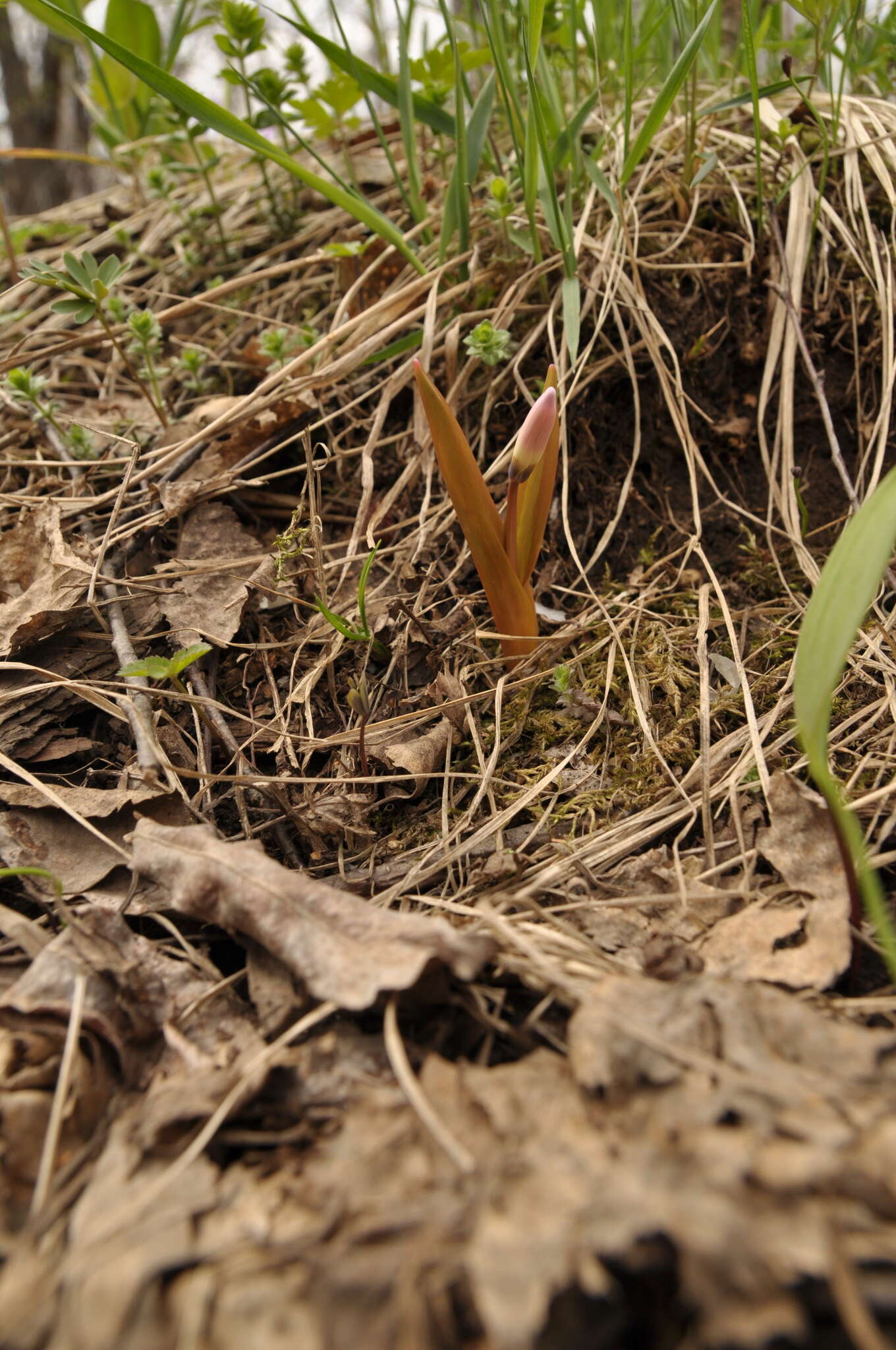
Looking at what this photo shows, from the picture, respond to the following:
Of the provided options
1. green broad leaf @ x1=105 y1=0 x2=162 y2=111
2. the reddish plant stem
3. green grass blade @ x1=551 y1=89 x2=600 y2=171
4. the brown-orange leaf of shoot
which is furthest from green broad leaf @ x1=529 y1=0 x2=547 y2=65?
green broad leaf @ x1=105 y1=0 x2=162 y2=111

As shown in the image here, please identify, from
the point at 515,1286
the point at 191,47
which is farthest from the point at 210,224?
the point at 191,47

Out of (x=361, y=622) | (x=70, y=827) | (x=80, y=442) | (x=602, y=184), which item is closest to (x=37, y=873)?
(x=70, y=827)

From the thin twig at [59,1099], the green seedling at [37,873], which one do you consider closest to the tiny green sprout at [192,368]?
the green seedling at [37,873]

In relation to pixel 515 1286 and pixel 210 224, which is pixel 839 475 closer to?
pixel 515 1286

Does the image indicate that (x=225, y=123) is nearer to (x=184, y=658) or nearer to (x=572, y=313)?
(x=572, y=313)

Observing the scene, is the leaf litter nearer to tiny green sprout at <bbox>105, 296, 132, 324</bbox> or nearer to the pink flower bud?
tiny green sprout at <bbox>105, 296, 132, 324</bbox>

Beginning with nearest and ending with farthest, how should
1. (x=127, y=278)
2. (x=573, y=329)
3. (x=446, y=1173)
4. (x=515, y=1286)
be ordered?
(x=515, y=1286), (x=446, y=1173), (x=573, y=329), (x=127, y=278)

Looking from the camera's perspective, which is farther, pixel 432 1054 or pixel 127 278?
pixel 127 278
